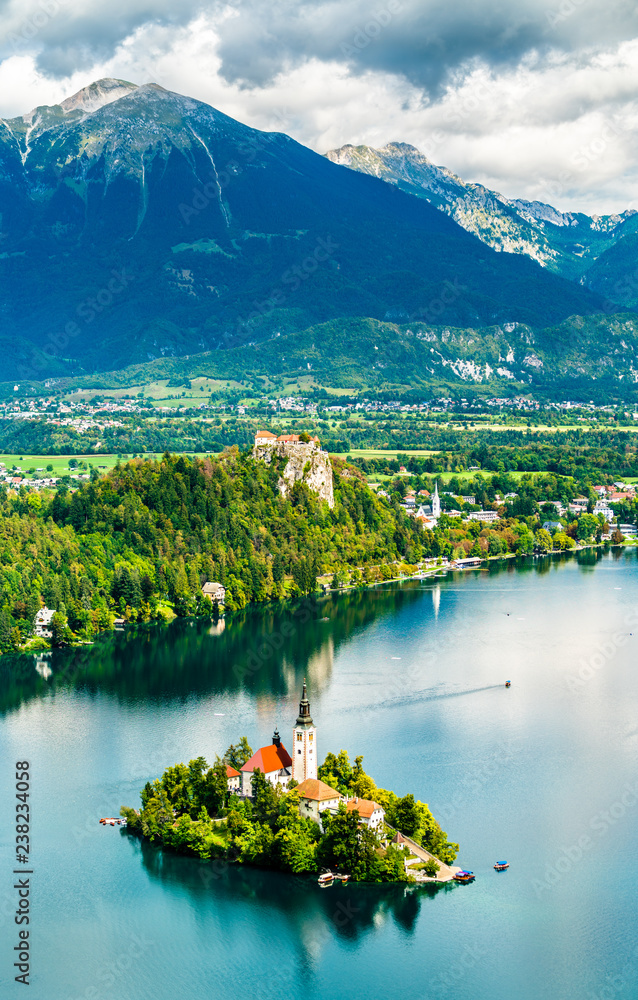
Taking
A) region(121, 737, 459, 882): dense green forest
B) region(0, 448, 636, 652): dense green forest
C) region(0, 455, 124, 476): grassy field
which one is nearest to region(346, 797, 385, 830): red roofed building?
region(121, 737, 459, 882): dense green forest

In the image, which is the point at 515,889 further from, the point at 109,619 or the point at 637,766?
the point at 109,619

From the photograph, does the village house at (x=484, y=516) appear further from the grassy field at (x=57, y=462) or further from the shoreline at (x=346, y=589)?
the grassy field at (x=57, y=462)

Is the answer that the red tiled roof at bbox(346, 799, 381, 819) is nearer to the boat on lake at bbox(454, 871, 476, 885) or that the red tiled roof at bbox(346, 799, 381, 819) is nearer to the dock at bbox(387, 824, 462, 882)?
the dock at bbox(387, 824, 462, 882)

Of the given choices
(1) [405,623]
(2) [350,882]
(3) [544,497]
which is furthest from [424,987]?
(3) [544,497]

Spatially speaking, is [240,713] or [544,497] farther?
[544,497]

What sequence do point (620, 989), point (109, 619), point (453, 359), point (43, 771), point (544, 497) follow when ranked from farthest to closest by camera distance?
point (453, 359) → point (544, 497) → point (109, 619) → point (43, 771) → point (620, 989)

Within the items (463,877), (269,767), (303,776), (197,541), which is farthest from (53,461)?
(463,877)
